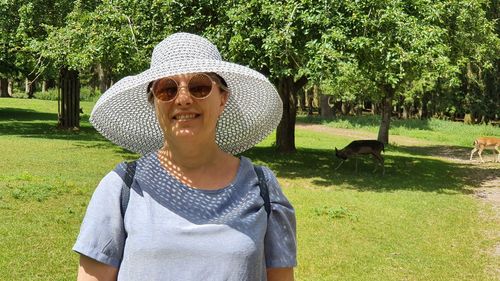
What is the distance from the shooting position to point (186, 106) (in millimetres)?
2199

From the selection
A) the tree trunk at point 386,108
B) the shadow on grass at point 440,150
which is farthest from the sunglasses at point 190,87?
the shadow on grass at point 440,150

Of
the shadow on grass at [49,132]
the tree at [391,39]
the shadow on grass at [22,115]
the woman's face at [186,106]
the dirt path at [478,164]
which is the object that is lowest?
the dirt path at [478,164]

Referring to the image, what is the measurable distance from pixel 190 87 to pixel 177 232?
560 millimetres

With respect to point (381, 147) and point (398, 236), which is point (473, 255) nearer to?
point (398, 236)

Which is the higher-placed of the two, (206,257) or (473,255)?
(206,257)

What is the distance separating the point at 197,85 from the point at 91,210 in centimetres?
62

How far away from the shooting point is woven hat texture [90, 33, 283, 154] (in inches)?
97.0

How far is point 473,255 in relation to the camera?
8562mm

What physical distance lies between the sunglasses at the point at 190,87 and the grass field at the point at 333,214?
4898 millimetres

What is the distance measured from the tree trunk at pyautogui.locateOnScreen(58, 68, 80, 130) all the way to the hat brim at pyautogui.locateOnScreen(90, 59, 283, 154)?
2273 centimetres

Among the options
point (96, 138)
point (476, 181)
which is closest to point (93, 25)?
point (96, 138)

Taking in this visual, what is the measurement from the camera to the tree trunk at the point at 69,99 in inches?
964

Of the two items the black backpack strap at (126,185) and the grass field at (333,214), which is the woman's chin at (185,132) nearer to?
the black backpack strap at (126,185)

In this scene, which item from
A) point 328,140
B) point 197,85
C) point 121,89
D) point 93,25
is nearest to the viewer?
point 197,85
